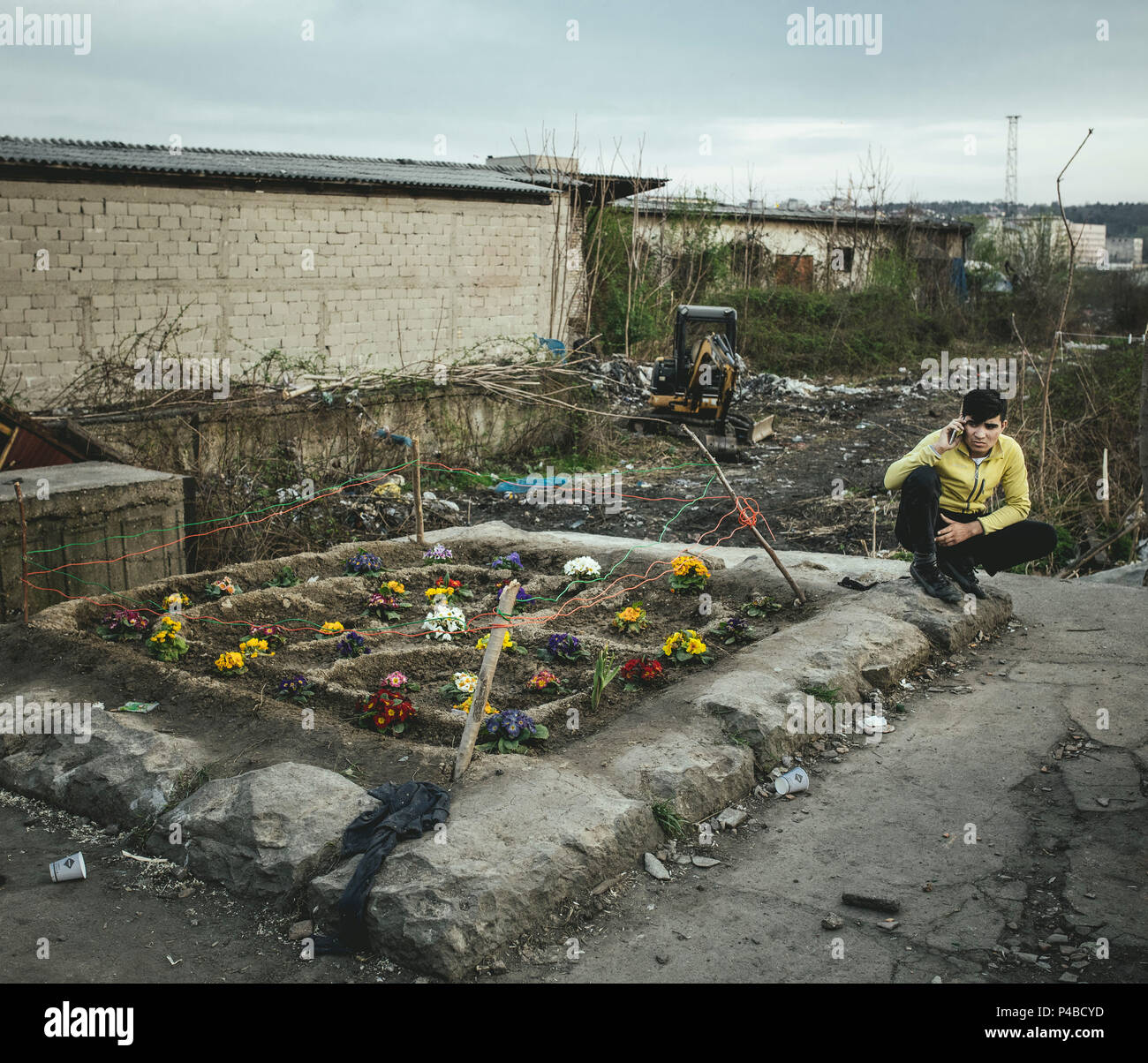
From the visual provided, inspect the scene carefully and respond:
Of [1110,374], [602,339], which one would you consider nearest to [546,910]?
[1110,374]

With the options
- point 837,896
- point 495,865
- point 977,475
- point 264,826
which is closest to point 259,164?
point 977,475

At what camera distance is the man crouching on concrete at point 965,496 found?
17.8 feet

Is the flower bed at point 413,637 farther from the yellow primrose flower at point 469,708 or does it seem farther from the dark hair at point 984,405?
the dark hair at point 984,405

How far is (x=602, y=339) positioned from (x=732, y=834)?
16.1 metres

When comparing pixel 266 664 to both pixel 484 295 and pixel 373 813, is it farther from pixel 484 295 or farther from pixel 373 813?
pixel 484 295

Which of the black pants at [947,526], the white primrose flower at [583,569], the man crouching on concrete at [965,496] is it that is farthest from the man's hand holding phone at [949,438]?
the white primrose flower at [583,569]

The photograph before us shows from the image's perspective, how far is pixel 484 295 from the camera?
48.0 feet

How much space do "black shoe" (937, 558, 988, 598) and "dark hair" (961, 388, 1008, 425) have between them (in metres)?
0.96

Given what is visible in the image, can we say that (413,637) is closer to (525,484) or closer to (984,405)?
(984,405)

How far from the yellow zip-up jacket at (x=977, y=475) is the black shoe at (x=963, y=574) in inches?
14.5

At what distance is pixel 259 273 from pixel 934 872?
1025cm

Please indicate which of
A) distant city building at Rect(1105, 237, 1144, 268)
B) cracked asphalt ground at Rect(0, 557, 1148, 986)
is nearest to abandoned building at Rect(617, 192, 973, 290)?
cracked asphalt ground at Rect(0, 557, 1148, 986)

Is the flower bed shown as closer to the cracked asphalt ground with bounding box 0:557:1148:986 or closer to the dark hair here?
the cracked asphalt ground with bounding box 0:557:1148:986

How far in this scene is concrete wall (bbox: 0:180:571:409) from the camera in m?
9.70
